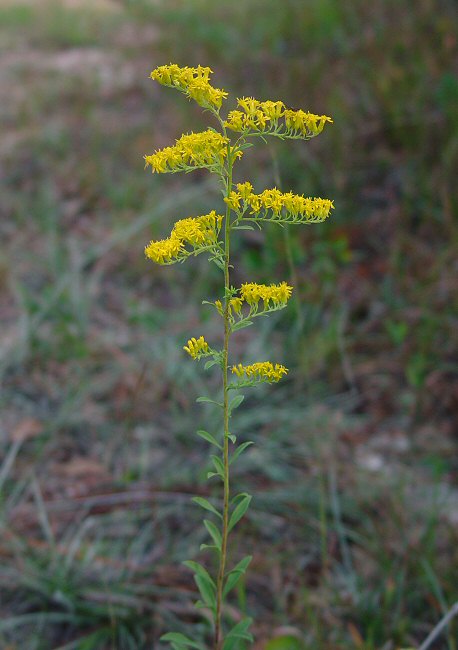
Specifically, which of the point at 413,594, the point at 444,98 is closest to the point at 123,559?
the point at 413,594

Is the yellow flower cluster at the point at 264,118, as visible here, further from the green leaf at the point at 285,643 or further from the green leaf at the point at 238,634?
the green leaf at the point at 285,643

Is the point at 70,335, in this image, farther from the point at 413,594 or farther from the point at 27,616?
the point at 413,594

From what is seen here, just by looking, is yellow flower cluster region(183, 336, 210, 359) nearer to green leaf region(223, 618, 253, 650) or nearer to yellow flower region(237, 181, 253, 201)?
yellow flower region(237, 181, 253, 201)

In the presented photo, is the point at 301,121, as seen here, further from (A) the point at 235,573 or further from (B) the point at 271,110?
(A) the point at 235,573

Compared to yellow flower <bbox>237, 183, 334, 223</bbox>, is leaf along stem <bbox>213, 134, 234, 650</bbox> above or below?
below

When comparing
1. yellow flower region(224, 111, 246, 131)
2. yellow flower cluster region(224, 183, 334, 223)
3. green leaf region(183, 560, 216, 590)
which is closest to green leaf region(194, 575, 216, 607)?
green leaf region(183, 560, 216, 590)

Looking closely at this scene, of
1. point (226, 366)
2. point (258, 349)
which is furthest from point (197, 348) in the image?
point (258, 349)
